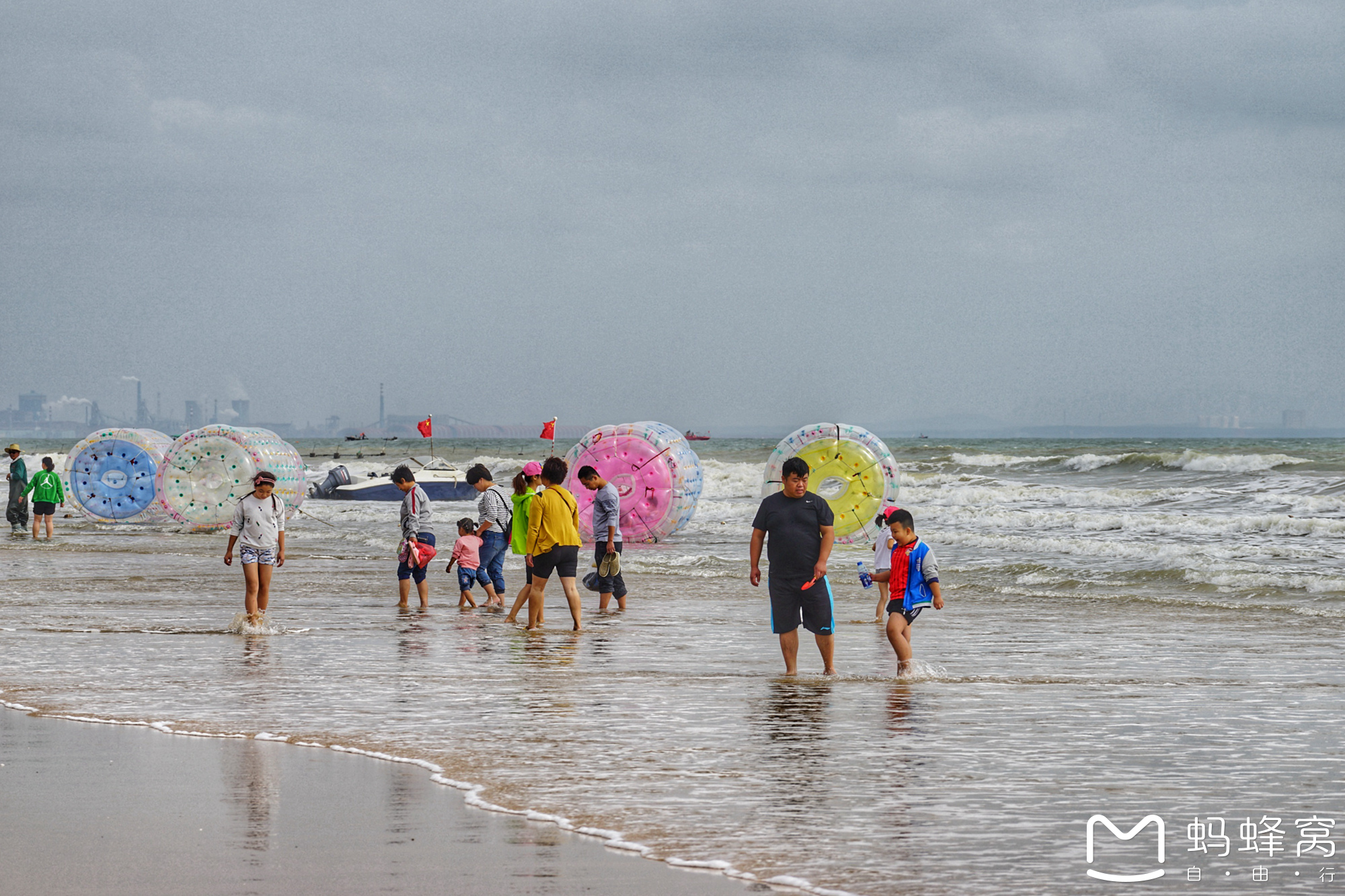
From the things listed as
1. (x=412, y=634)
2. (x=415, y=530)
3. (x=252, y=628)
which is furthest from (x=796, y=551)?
(x=415, y=530)

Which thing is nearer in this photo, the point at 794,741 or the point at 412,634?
the point at 794,741

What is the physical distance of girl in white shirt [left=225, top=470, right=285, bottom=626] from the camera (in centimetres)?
1255

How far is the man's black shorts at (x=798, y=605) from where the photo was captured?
962cm

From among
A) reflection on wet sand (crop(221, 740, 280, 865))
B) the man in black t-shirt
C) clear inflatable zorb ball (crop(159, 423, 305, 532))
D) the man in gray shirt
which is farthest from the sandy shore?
clear inflatable zorb ball (crop(159, 423, 305, 532))

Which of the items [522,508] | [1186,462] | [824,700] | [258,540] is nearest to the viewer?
[824,700]

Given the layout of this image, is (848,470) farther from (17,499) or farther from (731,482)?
(731,482)

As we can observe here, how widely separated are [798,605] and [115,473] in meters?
23.4

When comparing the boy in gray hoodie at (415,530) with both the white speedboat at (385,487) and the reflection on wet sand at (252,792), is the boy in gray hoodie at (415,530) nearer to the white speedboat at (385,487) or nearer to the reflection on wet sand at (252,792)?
the reflection on wet sand at (252,792)

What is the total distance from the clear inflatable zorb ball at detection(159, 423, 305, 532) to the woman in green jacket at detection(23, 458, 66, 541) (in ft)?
6.93

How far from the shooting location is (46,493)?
25.7 m

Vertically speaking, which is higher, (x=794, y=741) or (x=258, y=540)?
(x=258, y=540)

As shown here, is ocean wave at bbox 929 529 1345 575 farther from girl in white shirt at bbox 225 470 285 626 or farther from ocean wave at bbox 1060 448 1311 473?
ocean wave at bbox 1060 448 1311 473

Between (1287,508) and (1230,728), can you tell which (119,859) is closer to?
(1230,728)

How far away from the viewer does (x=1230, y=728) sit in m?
7.98
